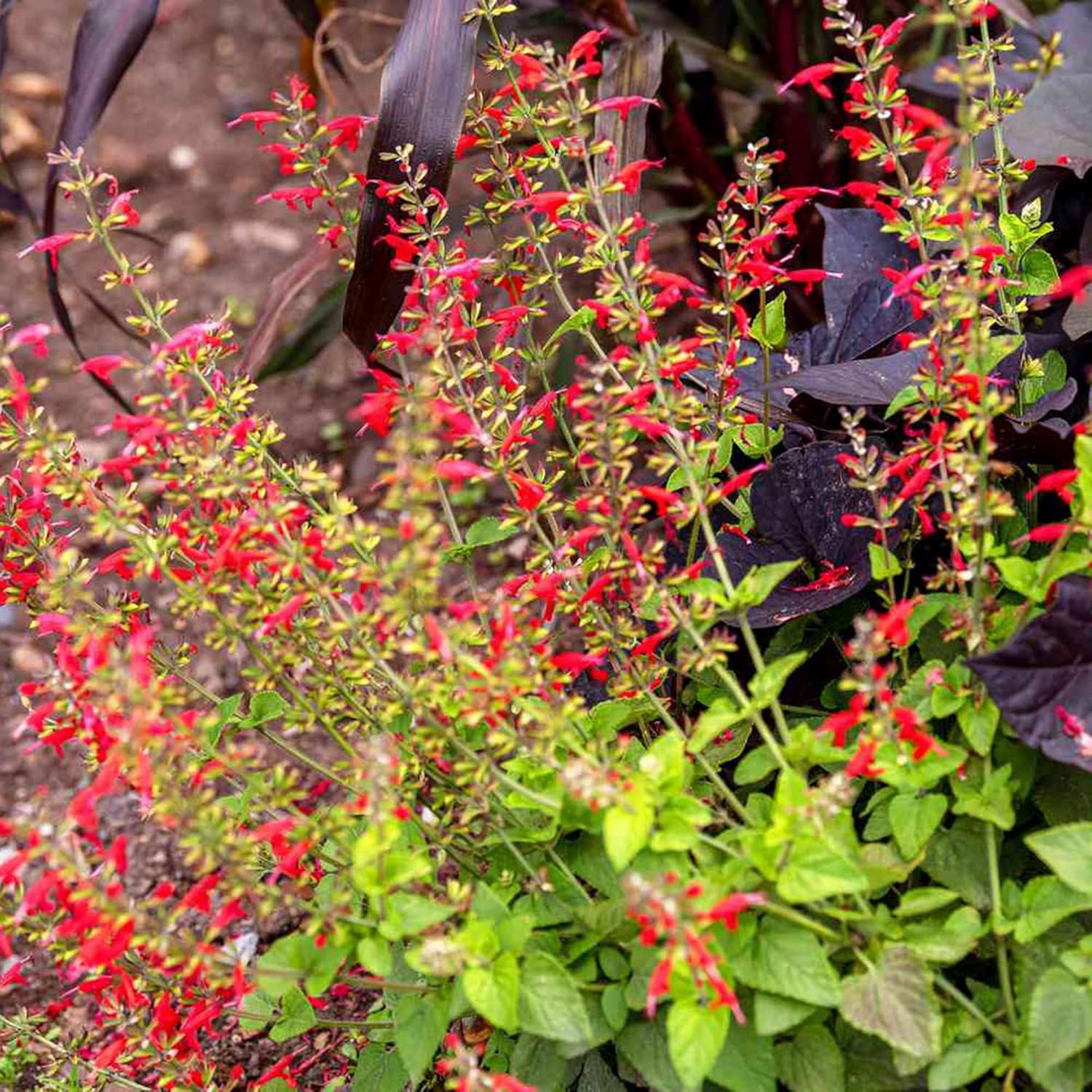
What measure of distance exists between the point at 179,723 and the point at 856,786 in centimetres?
77

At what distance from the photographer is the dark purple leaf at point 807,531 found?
1780 mm

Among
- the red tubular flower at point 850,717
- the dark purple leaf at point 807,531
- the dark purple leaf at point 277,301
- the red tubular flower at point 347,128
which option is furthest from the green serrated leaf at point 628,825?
the dark purple leaf at point 277,301

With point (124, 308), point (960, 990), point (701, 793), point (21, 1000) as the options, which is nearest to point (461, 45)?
point (701, 793)

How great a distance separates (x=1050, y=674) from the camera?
148 centimetres

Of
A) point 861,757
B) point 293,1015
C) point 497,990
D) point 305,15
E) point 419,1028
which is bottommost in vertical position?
point 293,1015

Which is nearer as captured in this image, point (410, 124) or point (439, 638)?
point (439, 638)

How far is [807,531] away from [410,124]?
84 centimetres

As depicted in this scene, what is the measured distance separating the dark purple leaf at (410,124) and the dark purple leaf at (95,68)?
0.62m

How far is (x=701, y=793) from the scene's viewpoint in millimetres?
1722

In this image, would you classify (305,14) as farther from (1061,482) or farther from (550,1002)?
(550,1002)

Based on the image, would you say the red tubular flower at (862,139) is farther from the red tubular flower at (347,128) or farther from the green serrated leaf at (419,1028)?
the green serrated leaf at (419,1028)

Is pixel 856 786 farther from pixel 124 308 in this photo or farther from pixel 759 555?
pixel 124 308

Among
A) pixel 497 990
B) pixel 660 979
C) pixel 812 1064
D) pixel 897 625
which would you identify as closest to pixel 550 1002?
pixel 497 990

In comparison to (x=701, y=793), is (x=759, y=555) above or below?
above
